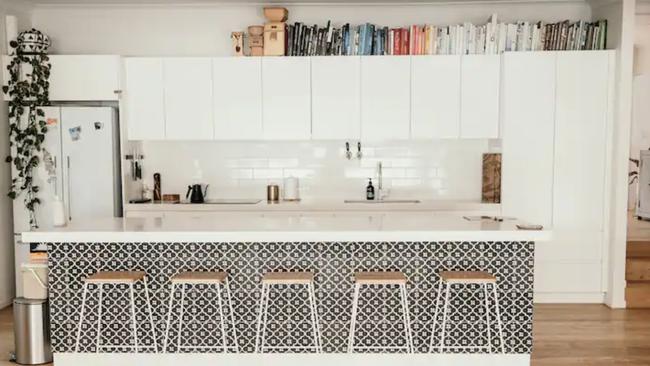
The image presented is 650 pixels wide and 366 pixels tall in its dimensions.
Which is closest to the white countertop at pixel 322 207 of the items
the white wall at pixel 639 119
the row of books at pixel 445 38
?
the row of books at pixel 445 38

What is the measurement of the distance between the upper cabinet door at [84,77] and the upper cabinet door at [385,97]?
238 centimetres

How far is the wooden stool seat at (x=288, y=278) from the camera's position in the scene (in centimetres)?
358

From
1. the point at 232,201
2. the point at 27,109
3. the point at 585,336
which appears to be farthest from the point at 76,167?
the point at 585,336

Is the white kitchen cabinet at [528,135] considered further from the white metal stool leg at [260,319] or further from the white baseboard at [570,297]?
the white metal stool leg at [260,319]

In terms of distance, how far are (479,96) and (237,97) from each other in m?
2.33

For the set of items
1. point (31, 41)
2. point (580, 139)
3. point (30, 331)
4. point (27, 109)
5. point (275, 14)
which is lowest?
point (30, 331)

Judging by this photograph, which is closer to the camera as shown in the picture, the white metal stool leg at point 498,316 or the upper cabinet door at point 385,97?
the white metal stool leg at point 498,316

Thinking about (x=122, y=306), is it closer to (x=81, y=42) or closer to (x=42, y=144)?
(x=42, y=144)

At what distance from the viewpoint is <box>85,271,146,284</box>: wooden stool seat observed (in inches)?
143

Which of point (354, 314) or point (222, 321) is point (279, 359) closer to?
point (222, 321)

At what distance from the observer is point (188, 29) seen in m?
6.02

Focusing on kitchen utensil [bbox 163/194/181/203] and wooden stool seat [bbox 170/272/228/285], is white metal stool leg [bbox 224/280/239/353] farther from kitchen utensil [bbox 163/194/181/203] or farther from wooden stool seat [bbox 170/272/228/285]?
kitchen utensil [bbox 163/194/181/203]

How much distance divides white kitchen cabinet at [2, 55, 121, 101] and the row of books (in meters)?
1.69

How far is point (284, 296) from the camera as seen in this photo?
3.95m
